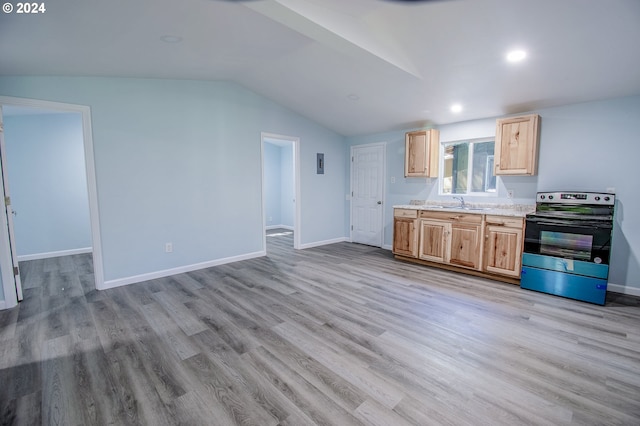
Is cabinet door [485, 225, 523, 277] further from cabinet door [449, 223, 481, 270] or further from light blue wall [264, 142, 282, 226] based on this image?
light blue wall [264, 142, 282, 226]

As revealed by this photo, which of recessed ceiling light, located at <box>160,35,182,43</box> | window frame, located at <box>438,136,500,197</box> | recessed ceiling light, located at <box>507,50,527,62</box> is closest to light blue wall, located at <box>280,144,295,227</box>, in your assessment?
window frame, located at <box>438,136,500,197</box>

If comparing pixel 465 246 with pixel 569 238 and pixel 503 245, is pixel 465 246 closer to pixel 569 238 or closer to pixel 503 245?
pixel 503 245

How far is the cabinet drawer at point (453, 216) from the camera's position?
391 centimetres

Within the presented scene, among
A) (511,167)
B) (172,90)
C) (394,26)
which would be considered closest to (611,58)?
(511,167)

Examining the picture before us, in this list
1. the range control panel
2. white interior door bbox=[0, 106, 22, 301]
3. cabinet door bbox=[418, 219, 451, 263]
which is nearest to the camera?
white interior door bbox=[0, 106, 22, 301]

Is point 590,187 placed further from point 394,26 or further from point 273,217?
point 273,217

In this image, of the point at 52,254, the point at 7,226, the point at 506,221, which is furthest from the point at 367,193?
the point at 52,254

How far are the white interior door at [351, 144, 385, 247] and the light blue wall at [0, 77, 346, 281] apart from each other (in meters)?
1.55

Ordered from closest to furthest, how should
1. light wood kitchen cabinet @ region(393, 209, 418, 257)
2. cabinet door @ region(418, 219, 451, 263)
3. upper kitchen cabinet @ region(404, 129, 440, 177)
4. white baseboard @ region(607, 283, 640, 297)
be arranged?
white baseboard @ region(607, 283, 640, 297)
cabinet door @ region(418, 219, 451, 263)
light wood kitchen cabinet @ region(393, 209, 418, 257)
upper kitchen cabinet @ region(404, 129, 440, 177)

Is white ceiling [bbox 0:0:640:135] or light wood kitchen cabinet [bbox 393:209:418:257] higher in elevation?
white ceiling [bbox 0:0:640:135]

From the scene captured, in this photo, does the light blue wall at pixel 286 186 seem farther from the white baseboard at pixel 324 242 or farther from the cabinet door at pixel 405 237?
the cabinet door at pixel 405 237

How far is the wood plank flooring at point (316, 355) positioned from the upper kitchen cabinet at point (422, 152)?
2.00 meters

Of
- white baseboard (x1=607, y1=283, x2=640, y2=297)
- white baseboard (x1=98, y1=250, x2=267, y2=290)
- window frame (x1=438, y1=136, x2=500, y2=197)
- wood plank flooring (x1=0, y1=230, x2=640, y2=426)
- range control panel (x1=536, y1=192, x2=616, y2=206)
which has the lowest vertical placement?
wood plank flooring (x1=0, y1=230, x2=640, y2=426)

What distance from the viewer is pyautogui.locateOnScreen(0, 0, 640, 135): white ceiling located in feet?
7.16
